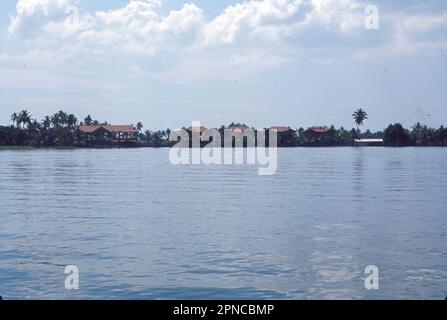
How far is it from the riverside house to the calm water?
143842mm

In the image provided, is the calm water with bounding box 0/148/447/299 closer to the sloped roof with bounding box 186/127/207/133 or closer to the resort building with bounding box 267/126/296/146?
the sloped roof with bounding box 186/127/207/133

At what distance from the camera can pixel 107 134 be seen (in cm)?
18888

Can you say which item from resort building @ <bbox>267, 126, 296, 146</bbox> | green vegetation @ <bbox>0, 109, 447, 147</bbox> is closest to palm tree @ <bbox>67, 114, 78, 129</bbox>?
green vegetation @ <bbox>0, 109, 447, 147</bbox>

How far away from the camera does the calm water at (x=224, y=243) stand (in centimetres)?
1591

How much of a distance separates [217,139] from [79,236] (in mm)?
148477

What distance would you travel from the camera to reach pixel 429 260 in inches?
738

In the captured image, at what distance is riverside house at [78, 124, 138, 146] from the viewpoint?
595ft

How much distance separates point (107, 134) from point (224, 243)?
171 m

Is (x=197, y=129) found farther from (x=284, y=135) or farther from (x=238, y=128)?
(x=284, y=135)

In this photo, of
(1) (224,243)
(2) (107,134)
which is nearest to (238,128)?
(2) (107,134)

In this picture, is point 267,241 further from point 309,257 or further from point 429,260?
point 429,260
